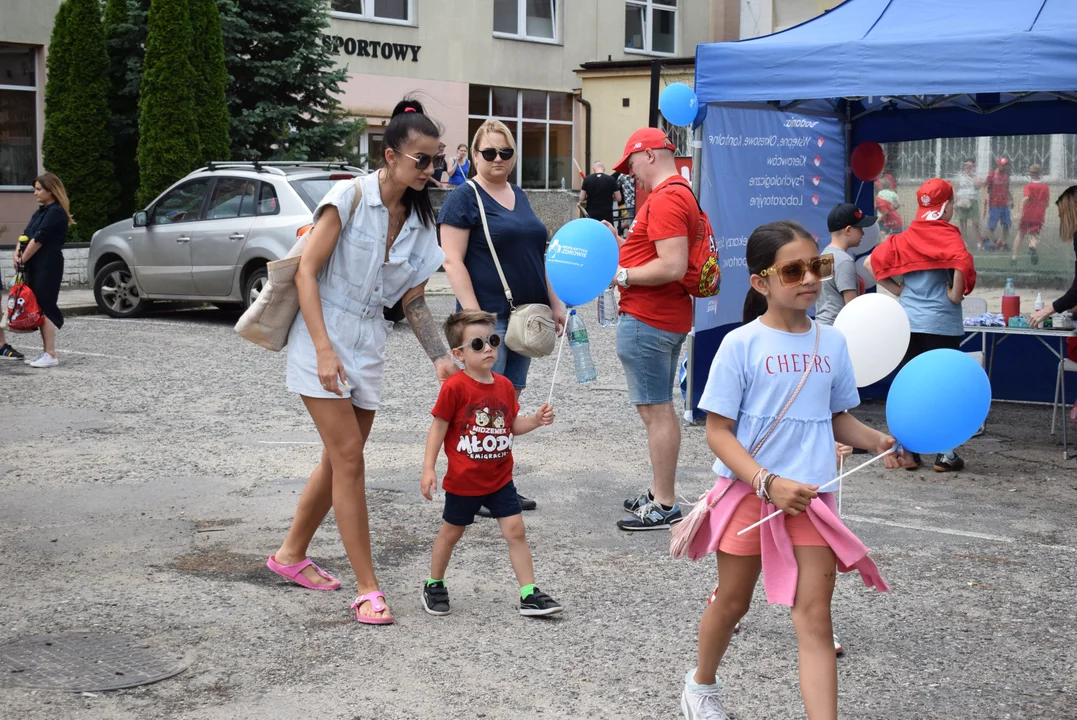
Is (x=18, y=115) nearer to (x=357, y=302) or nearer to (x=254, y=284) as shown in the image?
(x=254, y=284)

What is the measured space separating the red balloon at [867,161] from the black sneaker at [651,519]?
5.18m

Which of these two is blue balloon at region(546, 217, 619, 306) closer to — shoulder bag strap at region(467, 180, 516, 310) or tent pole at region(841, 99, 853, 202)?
shoulder bag strap at region(467, 180, 516, 310)

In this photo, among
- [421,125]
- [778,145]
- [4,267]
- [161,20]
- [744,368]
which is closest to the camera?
[744,368]

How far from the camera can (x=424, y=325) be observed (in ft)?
16.8

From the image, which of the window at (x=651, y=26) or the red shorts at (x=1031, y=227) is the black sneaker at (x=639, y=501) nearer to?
the red shorts at (x=1031, y=227)

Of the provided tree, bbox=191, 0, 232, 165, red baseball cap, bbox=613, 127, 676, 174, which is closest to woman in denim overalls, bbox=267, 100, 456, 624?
red baseball cap, bbox=613, 127, 676, 174

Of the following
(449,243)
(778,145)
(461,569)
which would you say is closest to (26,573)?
(461,569)

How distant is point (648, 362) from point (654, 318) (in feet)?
0.74

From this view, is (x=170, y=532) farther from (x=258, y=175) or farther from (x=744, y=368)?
(x=258, y=175)

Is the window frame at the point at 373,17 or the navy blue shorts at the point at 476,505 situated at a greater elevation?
the window frame at the point at 373,17

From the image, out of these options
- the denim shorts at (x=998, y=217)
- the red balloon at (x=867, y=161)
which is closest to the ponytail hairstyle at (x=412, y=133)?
the red balloon at (x=867, y=161)

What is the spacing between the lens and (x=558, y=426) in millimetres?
8883

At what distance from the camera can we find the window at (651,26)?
1309 inches

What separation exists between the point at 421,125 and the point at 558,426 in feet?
14.5
